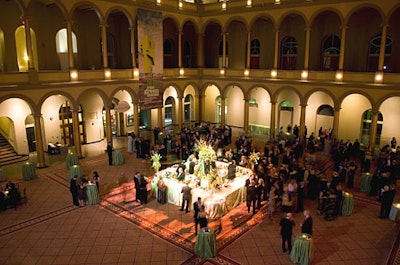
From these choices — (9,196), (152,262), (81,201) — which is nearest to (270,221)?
(152,262)

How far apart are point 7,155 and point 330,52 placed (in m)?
21.7

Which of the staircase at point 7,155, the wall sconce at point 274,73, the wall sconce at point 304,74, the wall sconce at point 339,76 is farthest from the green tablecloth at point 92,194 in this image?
the wall sconce at point 339,76

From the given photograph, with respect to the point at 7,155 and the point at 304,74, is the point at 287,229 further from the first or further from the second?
the point at 7,155

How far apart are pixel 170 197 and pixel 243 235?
144 inches

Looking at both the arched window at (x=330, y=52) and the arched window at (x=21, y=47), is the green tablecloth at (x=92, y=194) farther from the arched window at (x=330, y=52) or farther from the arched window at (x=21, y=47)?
the arched window at (x=330, y=52)

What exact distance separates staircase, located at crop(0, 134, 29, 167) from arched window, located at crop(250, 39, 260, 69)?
1759 centimetres

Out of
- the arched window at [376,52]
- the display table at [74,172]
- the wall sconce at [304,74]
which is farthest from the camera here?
the wall sconce at [304,74]

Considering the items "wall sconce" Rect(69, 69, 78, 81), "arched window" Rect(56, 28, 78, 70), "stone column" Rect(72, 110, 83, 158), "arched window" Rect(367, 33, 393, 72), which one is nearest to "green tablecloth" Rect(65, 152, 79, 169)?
"stone column" Rect(72, 110, 83, 158)

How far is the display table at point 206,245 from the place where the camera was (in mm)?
9719

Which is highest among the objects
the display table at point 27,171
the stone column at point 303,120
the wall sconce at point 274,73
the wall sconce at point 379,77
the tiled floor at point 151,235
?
the wall sconce at point 274,73

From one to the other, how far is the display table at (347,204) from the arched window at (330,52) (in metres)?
12.6

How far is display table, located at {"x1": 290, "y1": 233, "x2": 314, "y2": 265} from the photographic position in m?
9.23

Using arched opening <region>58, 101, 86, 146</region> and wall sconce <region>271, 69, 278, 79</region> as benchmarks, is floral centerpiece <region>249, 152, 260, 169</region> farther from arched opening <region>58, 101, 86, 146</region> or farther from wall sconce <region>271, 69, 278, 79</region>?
arched opening <region>58, 101, 86, 146</region>

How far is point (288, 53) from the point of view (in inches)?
961
